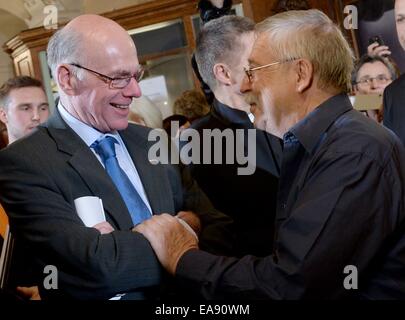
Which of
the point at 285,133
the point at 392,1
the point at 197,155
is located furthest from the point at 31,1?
the point at 392,1

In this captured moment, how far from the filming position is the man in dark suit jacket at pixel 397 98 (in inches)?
52.2

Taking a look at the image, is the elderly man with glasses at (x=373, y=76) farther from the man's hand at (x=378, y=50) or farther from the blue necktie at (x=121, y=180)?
the blue necktie at (x=121, y=180)

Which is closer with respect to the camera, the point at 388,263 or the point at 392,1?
the point at 388,263

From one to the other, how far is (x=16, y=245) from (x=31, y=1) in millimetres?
538

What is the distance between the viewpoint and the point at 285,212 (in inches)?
40.1

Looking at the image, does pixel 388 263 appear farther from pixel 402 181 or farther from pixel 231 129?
pixel 231 129

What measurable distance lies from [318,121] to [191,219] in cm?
34

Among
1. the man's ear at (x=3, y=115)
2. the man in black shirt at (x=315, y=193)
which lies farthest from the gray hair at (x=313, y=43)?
the man's ear at (x=3, y=115)

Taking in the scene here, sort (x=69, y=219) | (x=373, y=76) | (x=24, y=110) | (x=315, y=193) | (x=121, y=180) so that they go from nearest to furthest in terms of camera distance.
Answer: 1. (x=315, y=193)
2. (x=69, y=219)
3. (x=121, y=180)
4. (x=24, y=110)
5. (x=373, y=76)

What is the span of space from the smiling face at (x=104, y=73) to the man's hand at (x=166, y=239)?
0.20 meters

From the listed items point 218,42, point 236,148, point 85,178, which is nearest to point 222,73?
point 218,42

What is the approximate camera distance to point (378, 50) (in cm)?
141

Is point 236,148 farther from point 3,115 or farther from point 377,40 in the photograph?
point 3,115

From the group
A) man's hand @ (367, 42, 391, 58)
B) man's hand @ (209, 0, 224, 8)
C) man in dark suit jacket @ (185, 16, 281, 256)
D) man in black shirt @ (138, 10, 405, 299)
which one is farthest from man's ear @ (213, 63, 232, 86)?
man's hand @ (367, 42, 391, 58)
